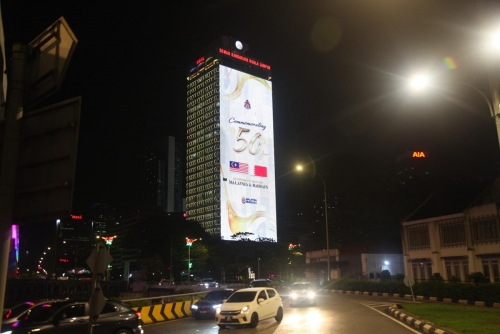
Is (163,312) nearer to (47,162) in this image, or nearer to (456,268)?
(47,162)

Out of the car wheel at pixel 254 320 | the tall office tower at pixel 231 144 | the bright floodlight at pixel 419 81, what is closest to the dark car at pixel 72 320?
the car wheel at pixel 254 320

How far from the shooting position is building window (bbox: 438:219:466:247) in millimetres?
38781

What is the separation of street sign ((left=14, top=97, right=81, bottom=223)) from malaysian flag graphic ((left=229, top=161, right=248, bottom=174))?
129m

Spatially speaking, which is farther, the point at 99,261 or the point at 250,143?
the point at 250,143

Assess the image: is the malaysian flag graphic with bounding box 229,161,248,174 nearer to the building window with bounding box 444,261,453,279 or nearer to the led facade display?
the led facade display

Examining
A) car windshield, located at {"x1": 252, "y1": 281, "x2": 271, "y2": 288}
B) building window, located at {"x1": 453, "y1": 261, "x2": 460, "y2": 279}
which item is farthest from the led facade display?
car windshield, located at {"x1": 252, "y1": 281, "x2": 271, "y2": 288}

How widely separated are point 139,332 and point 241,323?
4.43 metres

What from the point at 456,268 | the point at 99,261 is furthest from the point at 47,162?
the point at 456,268

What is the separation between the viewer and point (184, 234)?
86.6 m

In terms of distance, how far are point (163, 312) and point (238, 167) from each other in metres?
115

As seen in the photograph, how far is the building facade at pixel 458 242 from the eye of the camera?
117 feet

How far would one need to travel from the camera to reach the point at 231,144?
13425 centimetres

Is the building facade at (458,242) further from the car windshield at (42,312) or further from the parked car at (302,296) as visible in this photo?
the car windshield at (42,312)

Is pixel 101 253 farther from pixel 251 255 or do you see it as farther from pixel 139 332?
pixel 251 255
